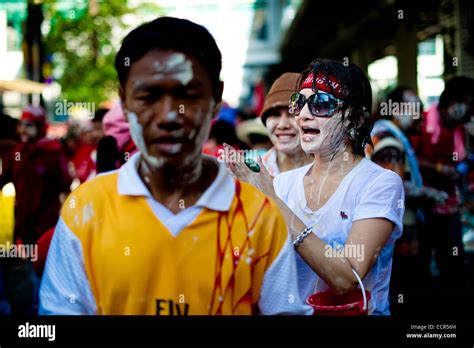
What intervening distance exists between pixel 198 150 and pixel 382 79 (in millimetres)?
4516

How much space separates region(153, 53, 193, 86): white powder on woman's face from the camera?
114 inches

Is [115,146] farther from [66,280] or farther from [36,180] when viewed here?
[36,180]

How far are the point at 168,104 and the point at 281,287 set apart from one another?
78 centimetres

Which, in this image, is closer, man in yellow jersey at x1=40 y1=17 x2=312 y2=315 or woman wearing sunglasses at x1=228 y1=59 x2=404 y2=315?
man in yellow jersey at x1=40 y1=17 x2=312 y2=315

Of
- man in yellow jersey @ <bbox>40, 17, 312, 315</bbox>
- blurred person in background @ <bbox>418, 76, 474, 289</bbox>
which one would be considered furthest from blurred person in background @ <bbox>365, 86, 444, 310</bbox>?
man in yellow jersey @ <bbox>40, 17, 312, 315</bbox>

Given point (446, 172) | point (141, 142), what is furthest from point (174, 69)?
point (446, 172)

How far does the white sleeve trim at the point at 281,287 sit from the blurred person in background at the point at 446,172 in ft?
9.39

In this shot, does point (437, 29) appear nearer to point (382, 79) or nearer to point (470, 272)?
point (382, 79)

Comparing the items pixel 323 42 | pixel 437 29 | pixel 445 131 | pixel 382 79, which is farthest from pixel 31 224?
pixel 323 42

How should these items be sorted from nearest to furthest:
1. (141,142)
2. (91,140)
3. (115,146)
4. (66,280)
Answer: (66,280) → (141,142) → (115,146) → (91,140)

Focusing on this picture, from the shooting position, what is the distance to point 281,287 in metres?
2.94

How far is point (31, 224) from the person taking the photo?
520 centimetres

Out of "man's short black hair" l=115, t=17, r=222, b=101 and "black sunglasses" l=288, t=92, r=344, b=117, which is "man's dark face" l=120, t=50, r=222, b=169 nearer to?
"man's short black hair" l=115, t=17, r=222, b=101

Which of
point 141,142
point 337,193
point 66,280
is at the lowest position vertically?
point 66,280
